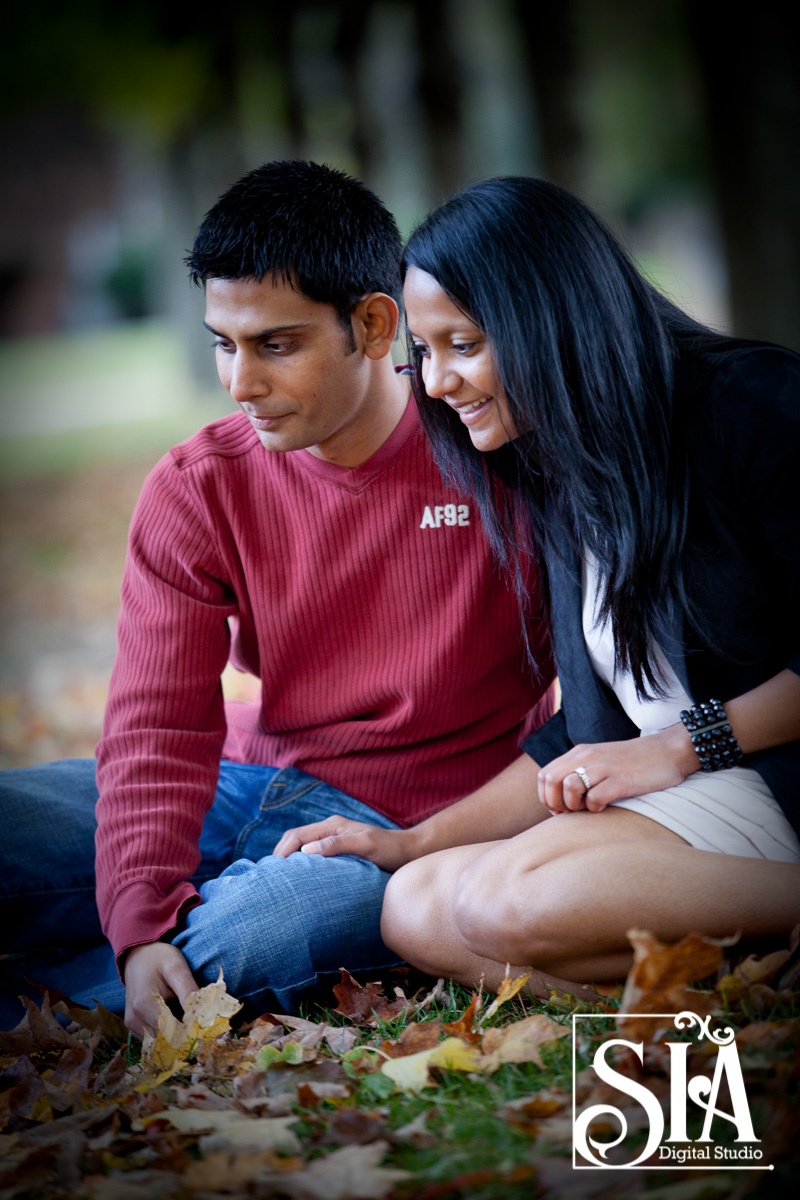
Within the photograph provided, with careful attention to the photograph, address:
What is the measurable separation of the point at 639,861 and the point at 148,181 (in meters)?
32.6

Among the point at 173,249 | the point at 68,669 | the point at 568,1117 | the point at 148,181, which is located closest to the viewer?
the point at 568,1117

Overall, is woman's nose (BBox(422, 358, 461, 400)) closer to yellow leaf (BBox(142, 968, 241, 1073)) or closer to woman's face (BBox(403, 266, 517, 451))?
woman's face (BBox(403, 266, 517, 451))

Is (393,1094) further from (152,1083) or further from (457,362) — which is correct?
(457,362)

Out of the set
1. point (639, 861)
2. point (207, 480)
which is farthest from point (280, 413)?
point (639, 861)

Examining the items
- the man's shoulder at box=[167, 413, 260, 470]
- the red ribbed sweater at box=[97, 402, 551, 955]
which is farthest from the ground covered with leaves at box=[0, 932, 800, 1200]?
the man's shoulder at box=[167, 413, 260, 470]

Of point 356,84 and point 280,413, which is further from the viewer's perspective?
point 356,84

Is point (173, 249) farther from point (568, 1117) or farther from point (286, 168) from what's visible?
point (568, 1117)

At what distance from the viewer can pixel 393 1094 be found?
195 centimetres

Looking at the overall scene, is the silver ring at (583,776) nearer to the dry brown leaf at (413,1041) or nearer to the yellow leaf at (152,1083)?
the dry brown leaf at (413,1041)

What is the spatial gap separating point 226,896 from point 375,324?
55.4 inches

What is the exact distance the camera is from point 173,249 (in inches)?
691

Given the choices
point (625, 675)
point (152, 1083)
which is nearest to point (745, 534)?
point (625, 675)

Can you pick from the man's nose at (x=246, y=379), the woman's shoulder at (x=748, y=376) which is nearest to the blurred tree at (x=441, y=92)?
the man's nose at (x=246, y=379)

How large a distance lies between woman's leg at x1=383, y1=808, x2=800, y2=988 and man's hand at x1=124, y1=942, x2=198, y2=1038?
569 millimetres
